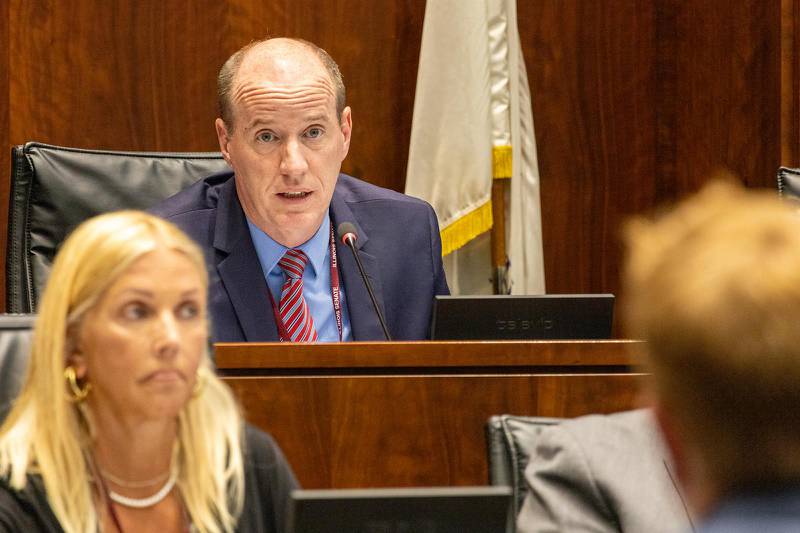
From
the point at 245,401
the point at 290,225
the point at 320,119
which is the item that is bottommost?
the point at 245,401

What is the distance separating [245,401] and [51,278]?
51cm

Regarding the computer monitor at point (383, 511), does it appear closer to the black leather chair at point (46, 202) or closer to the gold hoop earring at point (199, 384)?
the gold hoop earring at point (199, 384)

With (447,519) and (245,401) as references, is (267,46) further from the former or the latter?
(447,519)

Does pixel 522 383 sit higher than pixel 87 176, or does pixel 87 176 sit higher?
pixel 87 176

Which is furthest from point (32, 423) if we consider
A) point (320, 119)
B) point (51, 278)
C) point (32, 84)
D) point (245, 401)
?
point (32, 84)

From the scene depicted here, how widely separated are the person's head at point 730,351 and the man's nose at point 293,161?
208 cm

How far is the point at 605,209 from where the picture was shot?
4340 millimetres

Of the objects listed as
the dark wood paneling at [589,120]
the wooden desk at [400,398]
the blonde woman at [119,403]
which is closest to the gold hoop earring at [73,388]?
the blonde woman at [119,403]

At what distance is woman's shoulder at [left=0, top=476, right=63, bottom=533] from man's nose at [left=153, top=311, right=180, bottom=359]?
212mm

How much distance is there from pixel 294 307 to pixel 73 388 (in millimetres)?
1257

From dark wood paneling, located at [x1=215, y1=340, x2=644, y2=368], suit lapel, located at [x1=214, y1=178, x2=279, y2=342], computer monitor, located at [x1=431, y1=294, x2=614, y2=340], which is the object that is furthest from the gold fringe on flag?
dark wood paneling, located at [x1=215, y1=340, x2=644, y2=368]

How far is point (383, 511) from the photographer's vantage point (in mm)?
1190

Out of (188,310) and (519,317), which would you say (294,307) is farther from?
(188,310)

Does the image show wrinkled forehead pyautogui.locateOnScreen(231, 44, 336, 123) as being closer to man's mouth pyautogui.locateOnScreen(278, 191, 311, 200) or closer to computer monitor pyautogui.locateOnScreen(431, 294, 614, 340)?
man's mouth pyautogui.locateOnScreen(278, 191, 311, 200)
